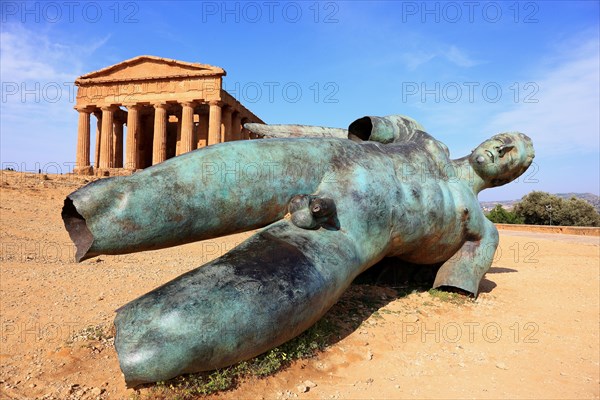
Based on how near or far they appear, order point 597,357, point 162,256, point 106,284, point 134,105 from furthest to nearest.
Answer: point 134,105 → point 162,256 → point 106,284 → point 597,357

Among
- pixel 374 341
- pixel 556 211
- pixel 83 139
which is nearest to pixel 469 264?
pixel 374 341

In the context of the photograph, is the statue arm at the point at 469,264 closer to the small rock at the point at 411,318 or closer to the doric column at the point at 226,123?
the small rock at the point at 411,318

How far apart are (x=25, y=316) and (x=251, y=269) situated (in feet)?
9.49

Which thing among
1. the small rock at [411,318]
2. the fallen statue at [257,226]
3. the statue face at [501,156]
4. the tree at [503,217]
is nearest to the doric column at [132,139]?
the tree at [503,217]

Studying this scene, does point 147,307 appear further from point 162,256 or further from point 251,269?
point 162,256

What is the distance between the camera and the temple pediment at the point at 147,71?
84.5 feet

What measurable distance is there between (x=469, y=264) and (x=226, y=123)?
25.2 metres

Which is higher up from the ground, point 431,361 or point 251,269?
point 251,269

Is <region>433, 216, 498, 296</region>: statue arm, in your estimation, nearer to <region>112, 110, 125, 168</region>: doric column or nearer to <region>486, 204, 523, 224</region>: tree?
<region>486, 204, 523, 224</region>: tree

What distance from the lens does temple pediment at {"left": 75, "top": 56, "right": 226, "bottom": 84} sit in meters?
25.8

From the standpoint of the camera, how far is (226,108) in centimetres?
2792

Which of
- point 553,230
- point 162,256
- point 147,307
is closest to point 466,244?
point 147,307

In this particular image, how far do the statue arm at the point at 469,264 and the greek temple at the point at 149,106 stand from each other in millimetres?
22856

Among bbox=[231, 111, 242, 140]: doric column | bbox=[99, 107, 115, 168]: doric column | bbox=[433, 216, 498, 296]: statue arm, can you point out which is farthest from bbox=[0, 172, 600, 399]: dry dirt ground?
bbox=[99, 107, 115, 168]: doric column
